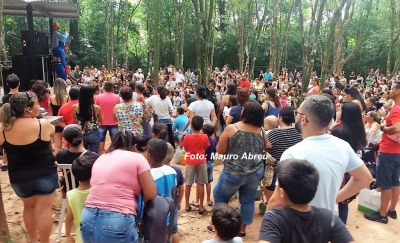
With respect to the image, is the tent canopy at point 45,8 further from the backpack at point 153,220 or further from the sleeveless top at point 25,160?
the backpack at point 153,220

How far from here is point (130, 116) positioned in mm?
5586

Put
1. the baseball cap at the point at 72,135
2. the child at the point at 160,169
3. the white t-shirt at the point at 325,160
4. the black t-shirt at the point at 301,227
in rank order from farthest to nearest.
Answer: the baseball cap at the point at 72,135 → the child at the point at 160,169 → the white t-shirt at the point at 325,160 → the black t-shirt at the point at 301,227

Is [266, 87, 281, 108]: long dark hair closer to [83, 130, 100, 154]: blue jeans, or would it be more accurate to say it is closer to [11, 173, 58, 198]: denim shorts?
[83, 130, 100, 154]: blue jeans

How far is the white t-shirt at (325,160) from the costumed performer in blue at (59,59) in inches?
451

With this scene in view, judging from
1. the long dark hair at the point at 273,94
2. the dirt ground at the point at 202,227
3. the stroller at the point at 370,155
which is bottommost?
the dirt ground at the point at 202,227

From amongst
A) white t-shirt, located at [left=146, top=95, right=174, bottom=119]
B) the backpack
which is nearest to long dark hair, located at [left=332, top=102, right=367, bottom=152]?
the backpack

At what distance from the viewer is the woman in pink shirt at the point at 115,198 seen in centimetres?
242

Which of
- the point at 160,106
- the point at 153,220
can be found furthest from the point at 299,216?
the point at 160,106

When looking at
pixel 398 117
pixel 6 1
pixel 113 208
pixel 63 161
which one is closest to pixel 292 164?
pixel 113 208

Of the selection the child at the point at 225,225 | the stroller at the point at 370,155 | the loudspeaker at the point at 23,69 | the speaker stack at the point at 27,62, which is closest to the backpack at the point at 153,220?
the child at the point at 225,225

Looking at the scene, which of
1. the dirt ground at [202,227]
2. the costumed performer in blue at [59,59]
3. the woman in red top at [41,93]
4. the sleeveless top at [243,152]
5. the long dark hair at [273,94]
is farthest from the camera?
the costumed performer in blue at [59,59]

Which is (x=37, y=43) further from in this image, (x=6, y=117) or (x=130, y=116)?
(x=6, y=117)

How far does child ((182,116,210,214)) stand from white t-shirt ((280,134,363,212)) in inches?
100

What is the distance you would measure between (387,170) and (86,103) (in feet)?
13.8
